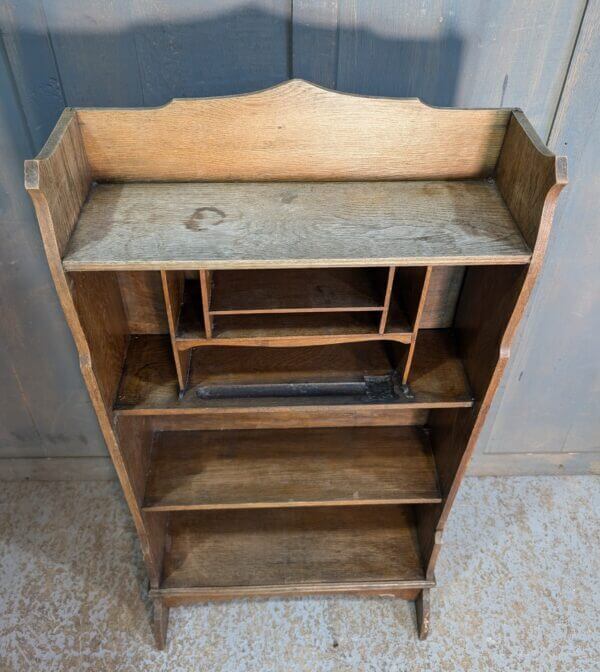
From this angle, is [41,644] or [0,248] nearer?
[0,248]

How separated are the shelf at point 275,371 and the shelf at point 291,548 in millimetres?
715

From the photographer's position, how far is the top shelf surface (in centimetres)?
104

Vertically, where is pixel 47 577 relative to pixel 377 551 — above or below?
below

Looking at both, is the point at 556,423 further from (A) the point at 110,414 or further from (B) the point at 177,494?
(A) the point at 110,414

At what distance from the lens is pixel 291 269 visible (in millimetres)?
Answer: 1351

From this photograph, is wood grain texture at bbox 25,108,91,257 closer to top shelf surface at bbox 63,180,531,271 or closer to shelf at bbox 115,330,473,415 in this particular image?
top shelf surface at bbox 63,180,531,271

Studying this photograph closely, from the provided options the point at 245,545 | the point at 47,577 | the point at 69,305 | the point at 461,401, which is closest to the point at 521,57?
the point at 461,401

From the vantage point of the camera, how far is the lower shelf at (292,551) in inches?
70.6

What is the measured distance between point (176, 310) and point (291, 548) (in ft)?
3.27

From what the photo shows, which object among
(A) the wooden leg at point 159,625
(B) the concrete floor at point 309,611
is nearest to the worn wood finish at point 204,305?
(A) the wooden leg at point 159,625

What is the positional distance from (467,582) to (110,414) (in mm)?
1369

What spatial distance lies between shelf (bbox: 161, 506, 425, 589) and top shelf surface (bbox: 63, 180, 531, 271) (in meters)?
1.15

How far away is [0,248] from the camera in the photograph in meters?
1.56

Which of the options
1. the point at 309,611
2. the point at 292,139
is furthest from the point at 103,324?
the point at 309,611
